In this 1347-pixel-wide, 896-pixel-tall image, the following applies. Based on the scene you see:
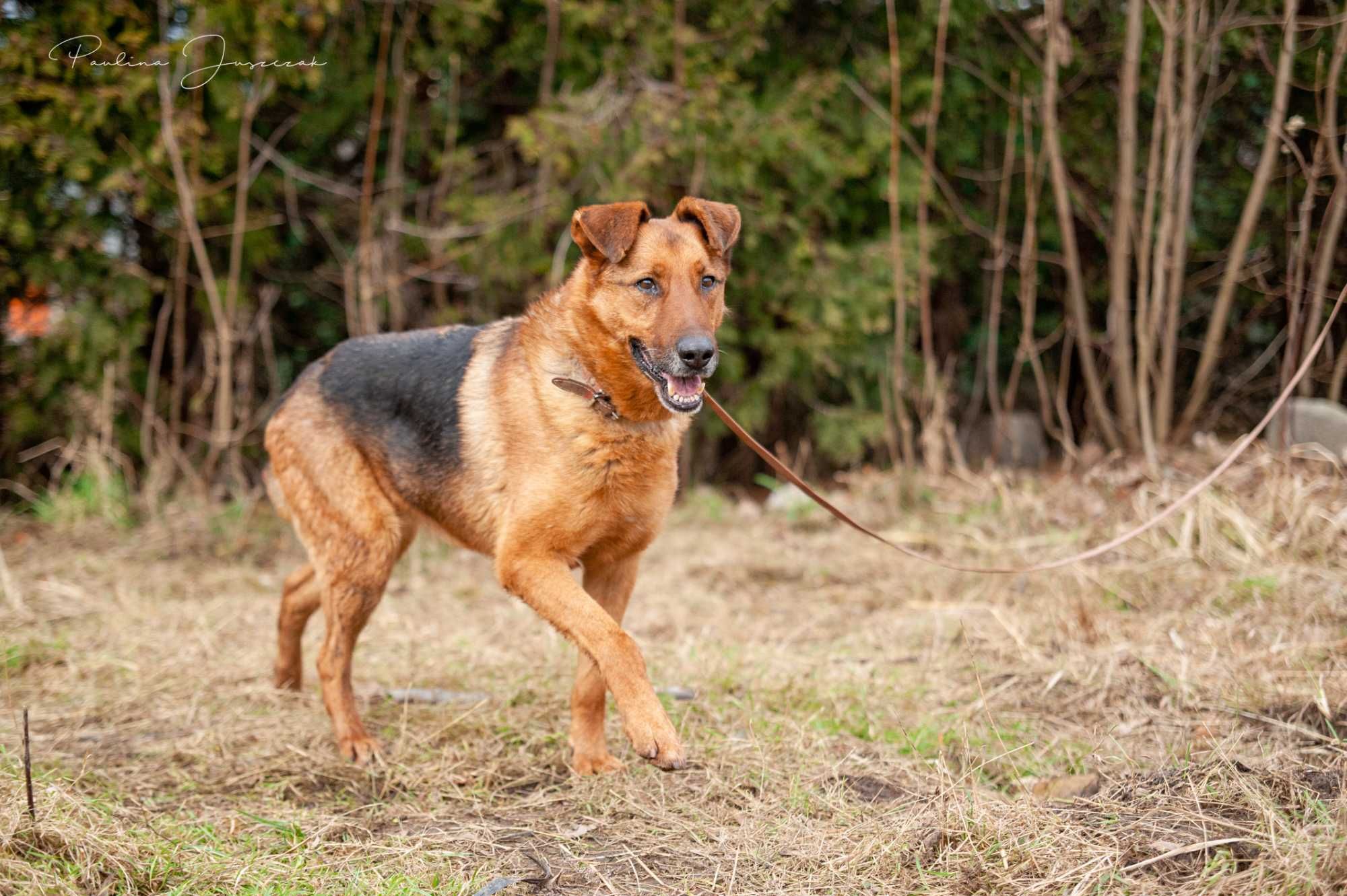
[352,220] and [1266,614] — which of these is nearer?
[1266,614]

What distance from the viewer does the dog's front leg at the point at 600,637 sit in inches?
124

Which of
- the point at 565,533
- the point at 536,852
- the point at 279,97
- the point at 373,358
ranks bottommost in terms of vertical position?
the point at 536,852

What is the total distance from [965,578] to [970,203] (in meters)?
5.02

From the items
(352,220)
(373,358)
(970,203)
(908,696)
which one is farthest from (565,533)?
(970,203)

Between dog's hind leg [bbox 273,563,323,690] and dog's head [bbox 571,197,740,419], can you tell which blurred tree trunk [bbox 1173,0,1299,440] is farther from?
dog's hind leg [bbox 273,563,323,690]

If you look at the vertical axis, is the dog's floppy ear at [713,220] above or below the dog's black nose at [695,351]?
above

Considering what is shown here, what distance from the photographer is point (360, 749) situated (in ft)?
13.0

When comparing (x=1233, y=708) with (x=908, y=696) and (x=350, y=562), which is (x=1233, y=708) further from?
(x=350, y=562)

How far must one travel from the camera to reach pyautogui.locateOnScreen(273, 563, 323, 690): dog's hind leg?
4.67m

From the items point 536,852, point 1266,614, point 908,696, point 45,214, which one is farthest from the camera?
point 45,214

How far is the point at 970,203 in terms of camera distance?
1012 cm

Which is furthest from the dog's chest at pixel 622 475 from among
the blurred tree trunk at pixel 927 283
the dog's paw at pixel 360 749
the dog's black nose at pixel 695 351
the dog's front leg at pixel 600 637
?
the blurred tree trunk at pixel 927 283
